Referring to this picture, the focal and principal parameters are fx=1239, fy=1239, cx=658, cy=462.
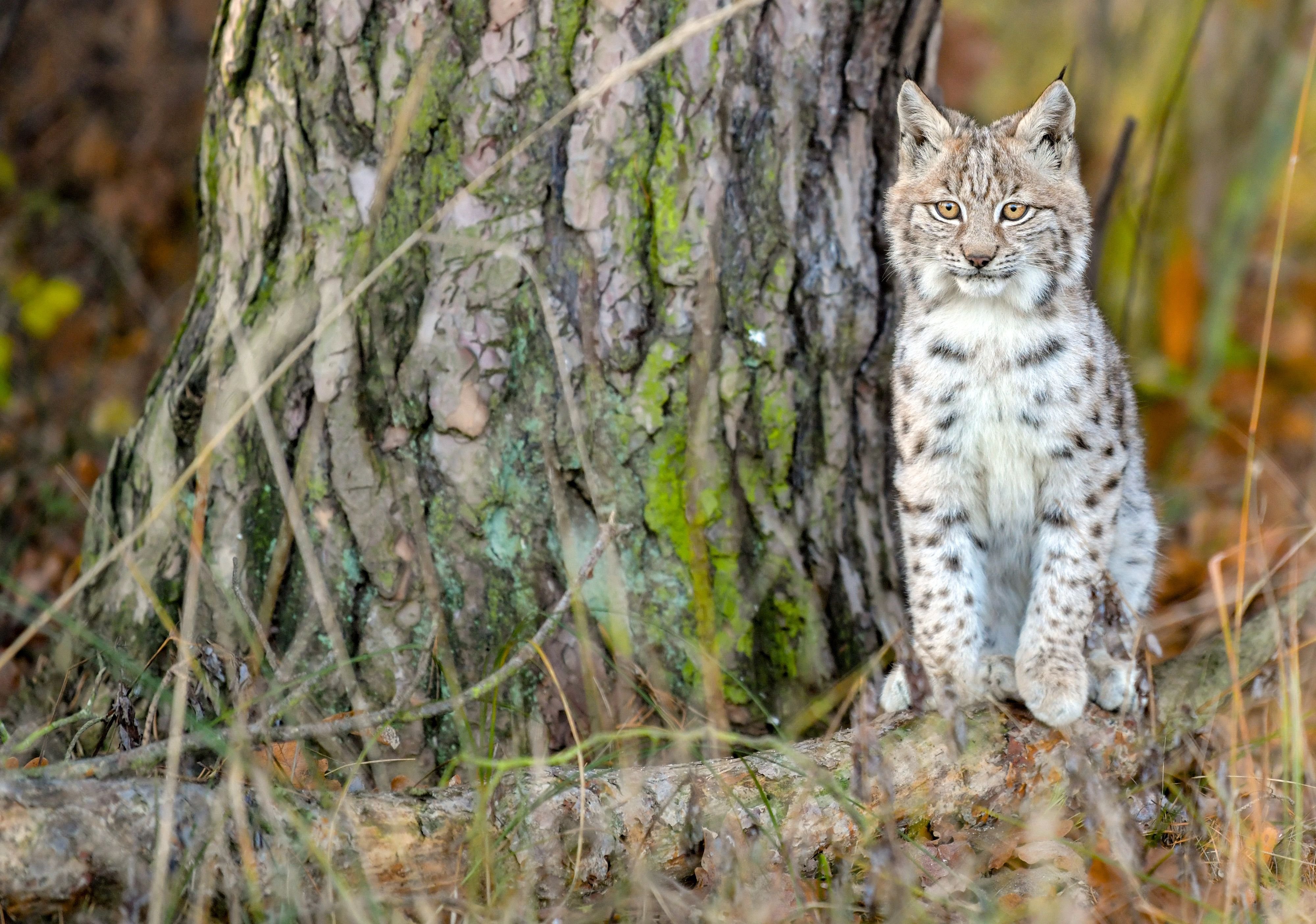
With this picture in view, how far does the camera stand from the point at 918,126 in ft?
11.1

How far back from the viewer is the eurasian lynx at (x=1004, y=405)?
10.5ft

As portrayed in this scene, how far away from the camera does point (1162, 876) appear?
273 centimetres

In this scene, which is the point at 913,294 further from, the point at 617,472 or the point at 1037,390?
the point at 617,472

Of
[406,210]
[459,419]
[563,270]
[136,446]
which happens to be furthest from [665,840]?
[136,446]

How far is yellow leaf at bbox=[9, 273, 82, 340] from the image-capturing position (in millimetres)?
5668

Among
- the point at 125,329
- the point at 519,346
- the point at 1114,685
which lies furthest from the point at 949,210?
Answer: the point at 125,329

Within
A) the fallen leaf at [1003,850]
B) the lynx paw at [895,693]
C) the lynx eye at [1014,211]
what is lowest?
the fallen leaf at [1003,850]

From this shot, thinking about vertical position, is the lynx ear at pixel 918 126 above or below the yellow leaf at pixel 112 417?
above

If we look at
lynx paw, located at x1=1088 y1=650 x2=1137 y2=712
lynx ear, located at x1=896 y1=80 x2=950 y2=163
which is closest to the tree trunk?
lynx ear, located at x1=896 y1=80 x2=950 y2=163

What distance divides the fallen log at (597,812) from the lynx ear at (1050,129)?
1.48 meters

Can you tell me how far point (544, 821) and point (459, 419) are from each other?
48.5 inches

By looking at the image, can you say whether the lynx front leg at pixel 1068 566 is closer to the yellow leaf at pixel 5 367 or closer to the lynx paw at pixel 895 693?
the lynx paw at pixel 895 693

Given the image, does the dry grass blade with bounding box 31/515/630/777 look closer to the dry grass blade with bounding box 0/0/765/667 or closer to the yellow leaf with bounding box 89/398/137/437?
the dry grass blade with bounding box 0/0/765/667

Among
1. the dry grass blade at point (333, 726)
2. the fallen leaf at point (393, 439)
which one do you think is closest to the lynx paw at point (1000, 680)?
the dry grass blade at point (333, 726)
